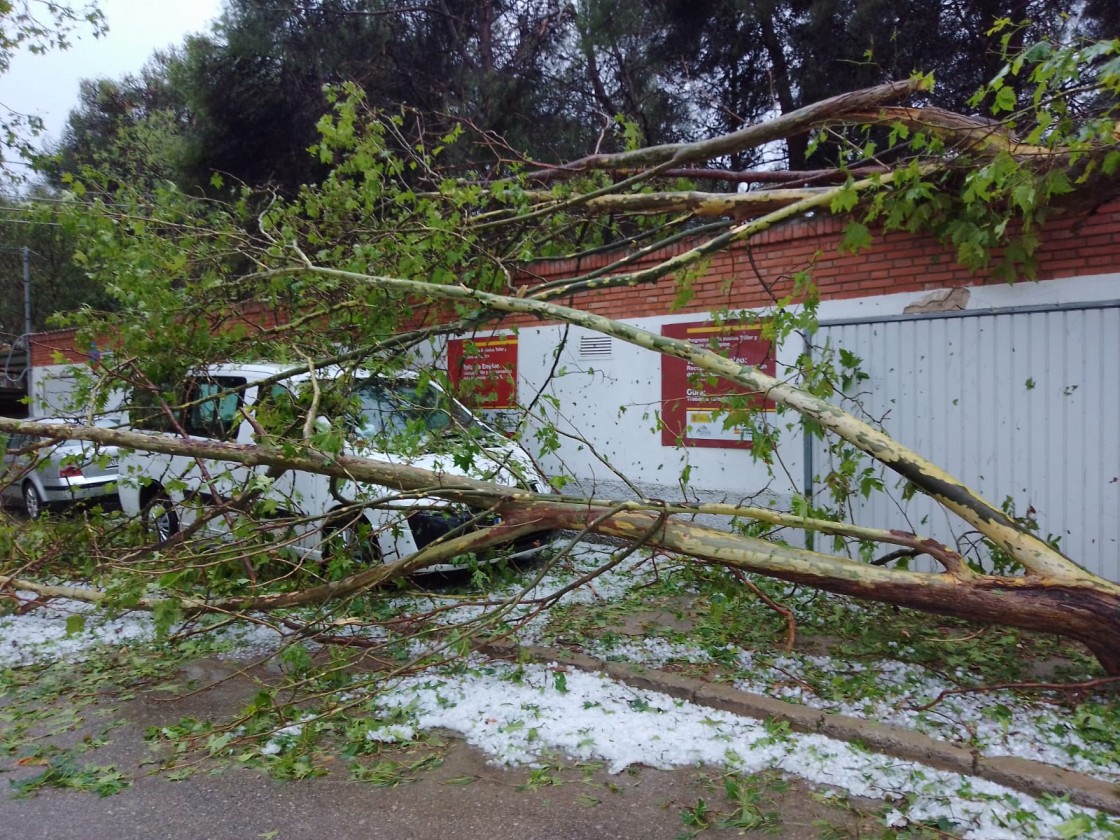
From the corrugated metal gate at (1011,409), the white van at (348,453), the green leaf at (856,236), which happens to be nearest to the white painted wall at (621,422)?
the corrugated metal gate at (1011,409)

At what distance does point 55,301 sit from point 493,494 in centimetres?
1881

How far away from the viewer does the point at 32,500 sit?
11203 mm

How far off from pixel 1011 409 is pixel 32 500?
38.7ft

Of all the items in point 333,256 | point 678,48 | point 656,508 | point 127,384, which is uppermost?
point 678,48

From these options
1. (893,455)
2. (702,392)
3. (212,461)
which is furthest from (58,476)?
(893,455)

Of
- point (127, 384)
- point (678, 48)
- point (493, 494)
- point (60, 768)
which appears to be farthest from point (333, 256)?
point (678, 48)

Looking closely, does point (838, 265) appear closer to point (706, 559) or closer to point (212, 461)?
point (706, 559)

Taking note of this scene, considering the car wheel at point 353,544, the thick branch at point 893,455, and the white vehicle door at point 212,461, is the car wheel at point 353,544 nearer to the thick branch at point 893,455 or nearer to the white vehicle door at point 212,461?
the white vehicle door at point 212,461

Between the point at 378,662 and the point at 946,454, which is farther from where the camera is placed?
the point at 946,454

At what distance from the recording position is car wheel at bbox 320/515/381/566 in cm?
520

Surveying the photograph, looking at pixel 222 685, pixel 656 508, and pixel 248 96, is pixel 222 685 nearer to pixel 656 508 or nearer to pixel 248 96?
pixel 656 508

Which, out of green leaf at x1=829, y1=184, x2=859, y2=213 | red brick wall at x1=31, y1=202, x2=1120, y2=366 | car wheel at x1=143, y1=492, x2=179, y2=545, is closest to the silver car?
car wheel at x1=143, y1=492, x2=179, y2=545

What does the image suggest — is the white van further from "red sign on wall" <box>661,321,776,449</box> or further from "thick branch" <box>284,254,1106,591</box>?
"red sign on wall" <box>661,321,776,449</box>

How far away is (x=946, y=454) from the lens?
20.2 feet
